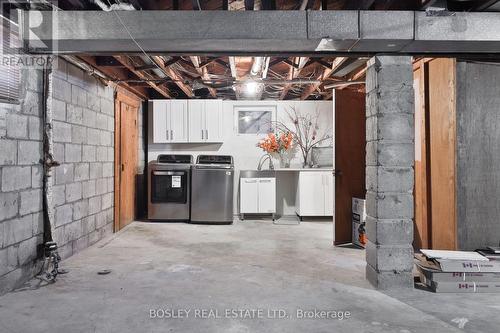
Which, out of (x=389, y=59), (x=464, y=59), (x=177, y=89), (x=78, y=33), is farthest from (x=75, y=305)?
(x=177, y=89)

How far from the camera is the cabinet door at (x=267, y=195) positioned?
5660mm

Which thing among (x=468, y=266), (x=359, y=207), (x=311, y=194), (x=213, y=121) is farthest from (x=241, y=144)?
(x=468, y=266)

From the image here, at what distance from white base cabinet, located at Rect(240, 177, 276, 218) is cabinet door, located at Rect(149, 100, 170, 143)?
1.64 meters

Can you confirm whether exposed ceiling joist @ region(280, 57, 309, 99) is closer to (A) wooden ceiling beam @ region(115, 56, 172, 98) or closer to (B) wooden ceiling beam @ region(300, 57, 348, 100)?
(B) wooden ceiling beam @ region(300, 57, 348, 100)

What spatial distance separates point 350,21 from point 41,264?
10.7ft

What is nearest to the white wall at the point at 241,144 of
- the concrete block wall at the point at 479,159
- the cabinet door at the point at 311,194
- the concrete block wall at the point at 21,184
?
the cabinet door at the point at 311,194

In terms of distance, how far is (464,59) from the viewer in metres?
3.09

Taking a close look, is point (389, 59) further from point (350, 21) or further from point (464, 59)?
Answer: point (464, 59)

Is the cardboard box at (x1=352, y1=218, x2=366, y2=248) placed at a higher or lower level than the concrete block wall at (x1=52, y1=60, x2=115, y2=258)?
lower

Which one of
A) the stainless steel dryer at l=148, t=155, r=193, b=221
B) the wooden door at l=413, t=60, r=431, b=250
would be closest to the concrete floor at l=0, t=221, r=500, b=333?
the wooden door at l=413, t=60, r=431, b=250

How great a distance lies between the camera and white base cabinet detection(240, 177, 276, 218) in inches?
223

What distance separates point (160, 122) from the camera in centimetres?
593

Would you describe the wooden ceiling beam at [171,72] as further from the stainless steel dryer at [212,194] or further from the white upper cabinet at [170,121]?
the stainless steel dryer at [212,194]

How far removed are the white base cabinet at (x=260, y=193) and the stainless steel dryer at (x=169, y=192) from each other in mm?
953
